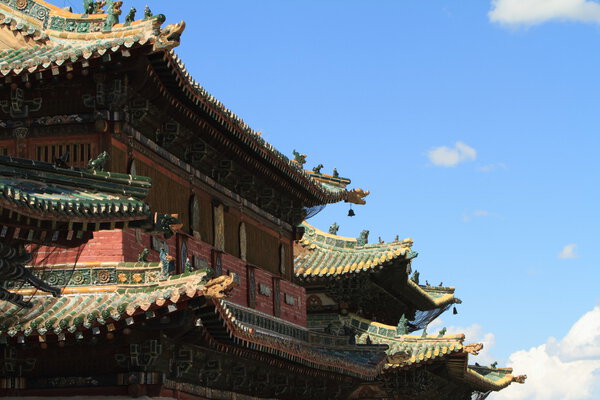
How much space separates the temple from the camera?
16.5 metres

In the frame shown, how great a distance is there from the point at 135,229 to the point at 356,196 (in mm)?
15226

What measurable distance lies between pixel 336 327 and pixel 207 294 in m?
14.3

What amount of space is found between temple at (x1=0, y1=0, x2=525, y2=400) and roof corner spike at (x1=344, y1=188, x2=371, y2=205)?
14.9 ft

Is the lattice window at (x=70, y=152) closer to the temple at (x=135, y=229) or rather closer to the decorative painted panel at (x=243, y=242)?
the temple at (x=135, y=229)

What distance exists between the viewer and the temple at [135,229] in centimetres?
1655

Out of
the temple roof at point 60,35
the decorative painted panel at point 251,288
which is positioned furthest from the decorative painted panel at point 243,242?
the temple roof at point 60,35

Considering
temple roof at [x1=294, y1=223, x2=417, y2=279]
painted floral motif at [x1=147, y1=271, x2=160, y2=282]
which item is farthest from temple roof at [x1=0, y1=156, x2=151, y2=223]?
temple roof at [x1=294, y1=223, x2=417, y2=279]

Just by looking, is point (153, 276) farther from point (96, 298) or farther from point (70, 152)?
point (70, 152)

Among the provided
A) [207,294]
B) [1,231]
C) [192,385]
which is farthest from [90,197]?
[192,385]

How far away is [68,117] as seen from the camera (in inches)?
829

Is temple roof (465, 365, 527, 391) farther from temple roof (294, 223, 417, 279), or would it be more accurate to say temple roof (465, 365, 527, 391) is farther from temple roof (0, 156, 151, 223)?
temple roof (0, 156, 151, 223)

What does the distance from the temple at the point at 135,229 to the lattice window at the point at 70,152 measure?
0.08ft

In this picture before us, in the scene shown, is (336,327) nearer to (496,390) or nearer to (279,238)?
(279,238)

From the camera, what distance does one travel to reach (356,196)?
35.4 meters
